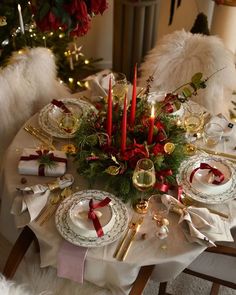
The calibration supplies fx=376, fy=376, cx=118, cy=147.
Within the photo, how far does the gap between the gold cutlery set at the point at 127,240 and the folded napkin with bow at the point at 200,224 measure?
13cm

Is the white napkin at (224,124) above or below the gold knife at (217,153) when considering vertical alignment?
above

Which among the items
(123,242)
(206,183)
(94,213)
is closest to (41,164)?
(94,213)

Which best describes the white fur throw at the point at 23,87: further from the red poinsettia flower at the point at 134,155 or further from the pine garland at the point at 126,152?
the red poinsettia flower at the point at 134,155

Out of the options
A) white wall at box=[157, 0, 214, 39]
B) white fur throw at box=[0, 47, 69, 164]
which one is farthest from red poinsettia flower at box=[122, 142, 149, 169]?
white wall at box=[157, 0, 214, 39]

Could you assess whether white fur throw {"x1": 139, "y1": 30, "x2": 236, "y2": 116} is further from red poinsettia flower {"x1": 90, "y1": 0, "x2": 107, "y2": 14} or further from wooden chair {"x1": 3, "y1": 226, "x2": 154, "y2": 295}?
wooden chair {"x1": 3, "y1": 226, "x2": 154, "y2": 295}

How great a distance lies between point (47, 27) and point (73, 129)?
22.0 inches

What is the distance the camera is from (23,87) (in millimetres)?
1728

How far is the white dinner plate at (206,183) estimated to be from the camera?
1.32m

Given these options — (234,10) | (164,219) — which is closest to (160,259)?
(164,219)

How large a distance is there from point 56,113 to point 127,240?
0.69m

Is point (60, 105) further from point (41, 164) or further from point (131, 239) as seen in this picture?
point (131, 239)

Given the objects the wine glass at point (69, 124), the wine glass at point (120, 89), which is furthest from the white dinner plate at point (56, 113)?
the wine glass at point (120, 89)

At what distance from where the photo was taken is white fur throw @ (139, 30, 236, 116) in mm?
1867

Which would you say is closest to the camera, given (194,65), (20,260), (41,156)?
(20,260)
